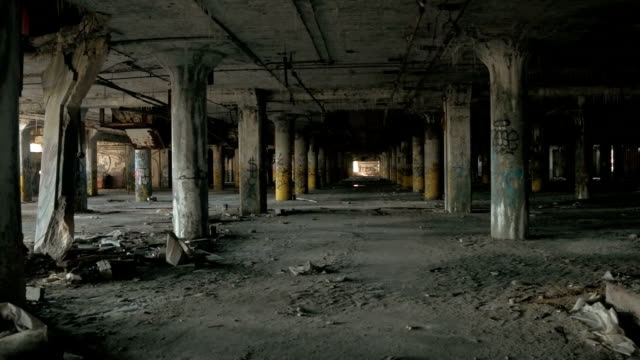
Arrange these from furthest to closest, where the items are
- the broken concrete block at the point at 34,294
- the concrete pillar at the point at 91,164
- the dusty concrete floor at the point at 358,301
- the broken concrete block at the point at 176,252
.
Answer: the concrete pillar at the point at 91,164 < the broken concrete block at the point at 176,252 < the broken concrete block at the point at 34,294 < the dusty concrete floor at the point at 358,301

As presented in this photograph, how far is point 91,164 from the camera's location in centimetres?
2928

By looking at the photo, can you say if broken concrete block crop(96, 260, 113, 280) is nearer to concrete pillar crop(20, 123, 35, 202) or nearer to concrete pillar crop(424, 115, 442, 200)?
concrete pillar crop(424, 115, 442, 200)

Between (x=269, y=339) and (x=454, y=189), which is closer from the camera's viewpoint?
(x=269, y=339)

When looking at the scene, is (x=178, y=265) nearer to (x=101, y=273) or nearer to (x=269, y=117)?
(x=101, y=273)

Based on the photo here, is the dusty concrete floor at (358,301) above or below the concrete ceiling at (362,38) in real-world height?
below

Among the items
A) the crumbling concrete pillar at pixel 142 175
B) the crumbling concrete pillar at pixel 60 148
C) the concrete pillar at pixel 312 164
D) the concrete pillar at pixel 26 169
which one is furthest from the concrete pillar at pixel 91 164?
the crumbling concrete pillar at pixel 60 148

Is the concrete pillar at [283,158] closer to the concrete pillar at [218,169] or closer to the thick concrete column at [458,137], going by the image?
the thick concrete column at [458,137]

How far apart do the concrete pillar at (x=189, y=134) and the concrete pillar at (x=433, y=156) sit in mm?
13578

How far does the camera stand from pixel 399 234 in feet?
35.7

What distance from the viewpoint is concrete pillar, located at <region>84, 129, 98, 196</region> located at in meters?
28.7

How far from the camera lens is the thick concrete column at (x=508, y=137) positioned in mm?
9594

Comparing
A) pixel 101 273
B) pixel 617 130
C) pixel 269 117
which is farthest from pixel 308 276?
pixel 617 130

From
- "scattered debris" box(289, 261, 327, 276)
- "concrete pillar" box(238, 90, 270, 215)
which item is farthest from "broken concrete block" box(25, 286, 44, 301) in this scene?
"concrete pillar" box(238, 90, 270, 215)

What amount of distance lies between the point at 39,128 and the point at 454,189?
24.5 meters
